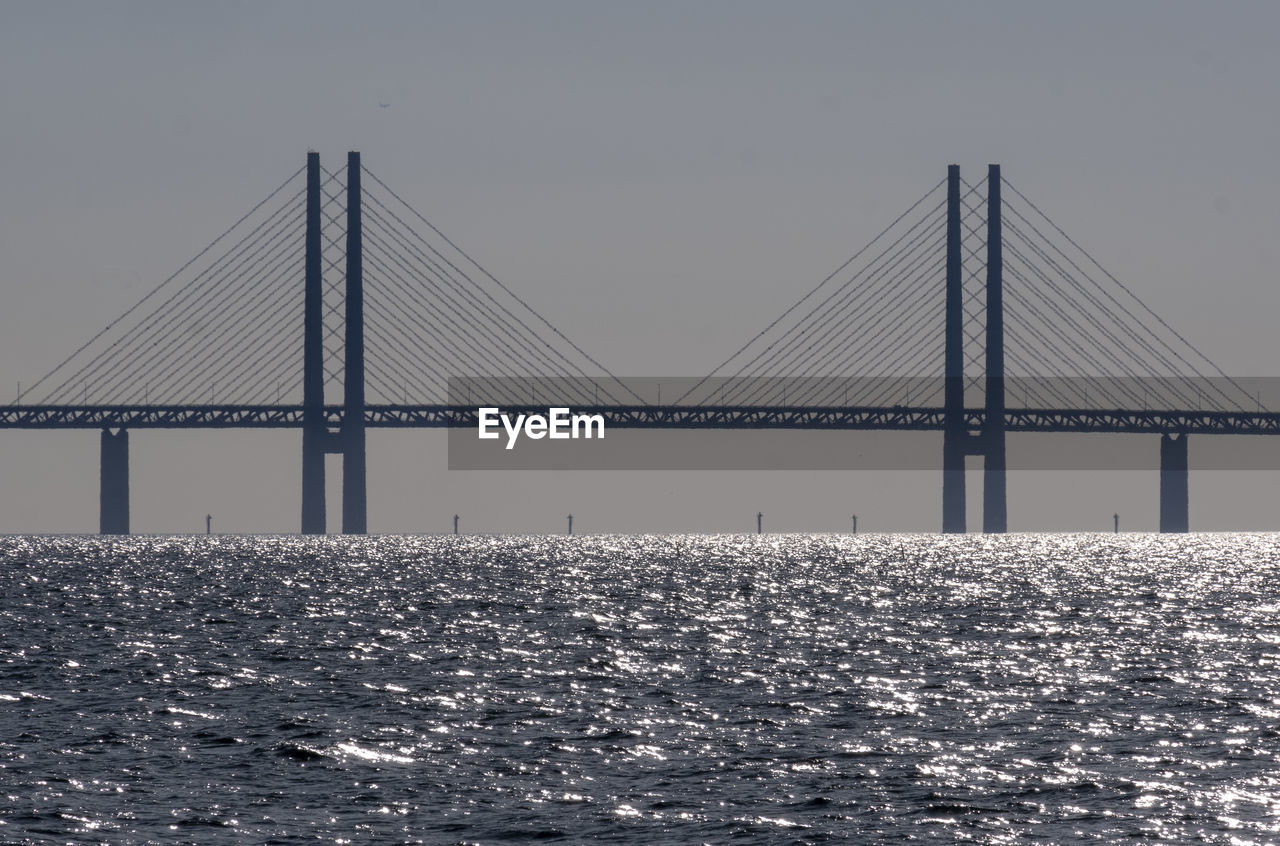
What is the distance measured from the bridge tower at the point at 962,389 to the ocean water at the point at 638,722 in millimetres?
79467

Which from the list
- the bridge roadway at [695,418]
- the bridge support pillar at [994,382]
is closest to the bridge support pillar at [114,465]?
the bridge roadway at [695,418]

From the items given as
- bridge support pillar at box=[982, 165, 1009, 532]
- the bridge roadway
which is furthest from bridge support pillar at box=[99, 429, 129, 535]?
bridge support pillar at box=[982, 165, 1009, 532]

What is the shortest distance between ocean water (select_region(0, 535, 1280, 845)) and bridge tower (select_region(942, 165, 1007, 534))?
7947cm

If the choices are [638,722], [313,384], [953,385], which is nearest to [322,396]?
[313,384]

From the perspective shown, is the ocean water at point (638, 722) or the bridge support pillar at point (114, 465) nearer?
the ocean water at point (638, 722)

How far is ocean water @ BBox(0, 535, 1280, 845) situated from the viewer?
23.2 m

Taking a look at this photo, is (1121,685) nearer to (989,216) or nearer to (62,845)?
(62,845)

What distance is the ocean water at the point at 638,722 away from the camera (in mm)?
23172

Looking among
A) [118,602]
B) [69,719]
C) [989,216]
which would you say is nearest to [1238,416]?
[989,216]

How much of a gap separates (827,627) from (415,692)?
20.1m

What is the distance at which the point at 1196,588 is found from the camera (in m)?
77.6

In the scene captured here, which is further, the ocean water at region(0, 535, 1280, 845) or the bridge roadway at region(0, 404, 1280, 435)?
the bridge roadway at region(0, 404, 1280, 435)

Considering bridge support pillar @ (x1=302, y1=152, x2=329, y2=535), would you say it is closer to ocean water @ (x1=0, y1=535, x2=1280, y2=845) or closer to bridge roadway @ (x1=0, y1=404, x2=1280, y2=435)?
bridge roadway @ (x1=0, y1=404, x2=1280, y2=435)

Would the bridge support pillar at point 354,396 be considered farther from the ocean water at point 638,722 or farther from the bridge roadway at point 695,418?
the ocean water at point 638,722
